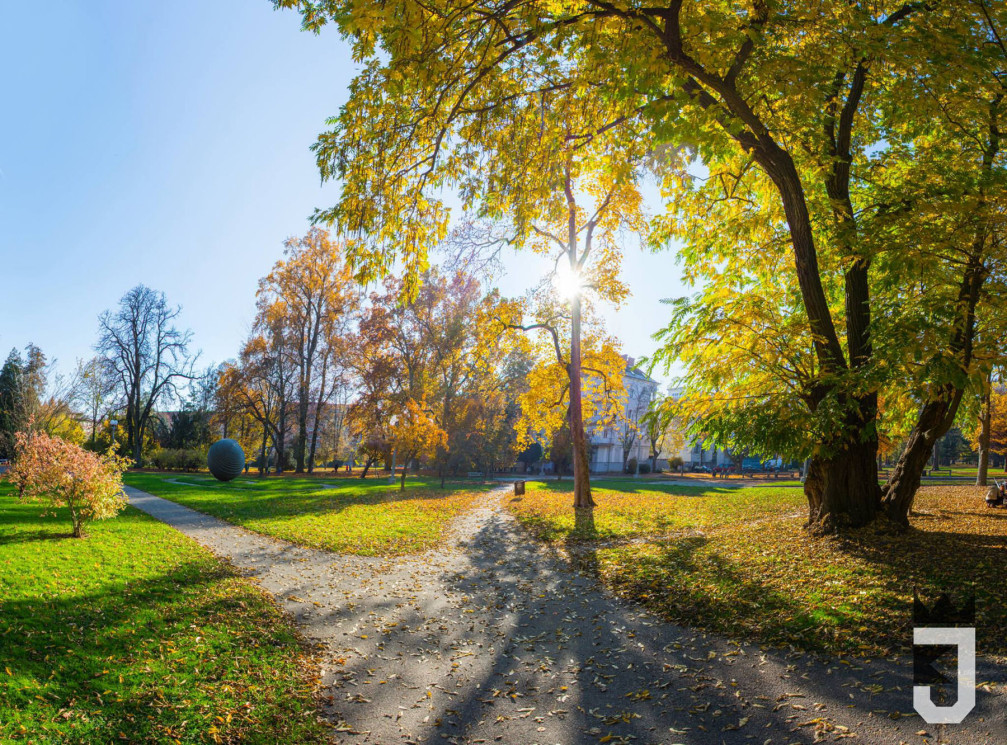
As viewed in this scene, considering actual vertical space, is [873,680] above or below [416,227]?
below

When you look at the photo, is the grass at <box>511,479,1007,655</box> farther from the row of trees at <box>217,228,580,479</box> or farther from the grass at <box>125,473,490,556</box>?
the row of trees at <box>217,228,580,479</box>

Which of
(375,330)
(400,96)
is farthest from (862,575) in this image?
(375,330)

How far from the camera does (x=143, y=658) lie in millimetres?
4867

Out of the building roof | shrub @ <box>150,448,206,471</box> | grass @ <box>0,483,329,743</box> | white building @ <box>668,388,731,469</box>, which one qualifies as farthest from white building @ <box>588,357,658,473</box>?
grass @ <box>0,483,329,743</box>

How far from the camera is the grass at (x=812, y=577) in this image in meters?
5.38

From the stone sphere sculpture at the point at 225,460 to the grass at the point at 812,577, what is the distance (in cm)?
2198

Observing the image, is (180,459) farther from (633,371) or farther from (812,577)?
(812,577)

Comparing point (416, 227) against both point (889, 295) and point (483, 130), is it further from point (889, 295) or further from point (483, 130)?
point (889, 295)

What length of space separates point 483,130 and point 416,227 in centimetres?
177

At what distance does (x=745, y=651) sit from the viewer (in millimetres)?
5371

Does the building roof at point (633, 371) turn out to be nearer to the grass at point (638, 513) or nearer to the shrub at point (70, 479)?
the grass at point (638, 513)

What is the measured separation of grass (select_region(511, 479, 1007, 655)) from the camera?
5379 mm

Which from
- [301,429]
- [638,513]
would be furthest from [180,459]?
[638,513]

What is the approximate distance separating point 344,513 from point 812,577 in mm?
12603
